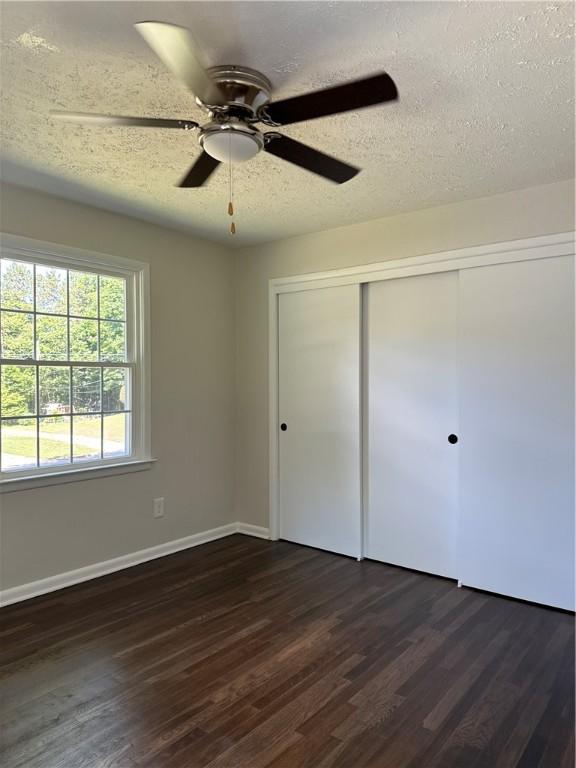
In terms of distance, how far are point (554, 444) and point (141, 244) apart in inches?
119

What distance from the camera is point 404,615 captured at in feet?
9.66

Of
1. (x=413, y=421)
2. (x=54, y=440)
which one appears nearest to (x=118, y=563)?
(x=54, y=440)

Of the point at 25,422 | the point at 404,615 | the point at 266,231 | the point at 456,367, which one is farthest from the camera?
the point at 266,231

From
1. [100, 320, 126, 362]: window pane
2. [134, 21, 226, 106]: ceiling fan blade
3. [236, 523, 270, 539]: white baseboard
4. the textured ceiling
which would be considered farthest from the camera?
[236, 523, 270, 539]: white baseboard

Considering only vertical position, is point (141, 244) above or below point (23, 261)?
above

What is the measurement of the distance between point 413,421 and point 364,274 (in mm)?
1100

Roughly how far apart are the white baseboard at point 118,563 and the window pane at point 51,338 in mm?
1378

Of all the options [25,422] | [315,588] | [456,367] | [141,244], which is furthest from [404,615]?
[141,244]

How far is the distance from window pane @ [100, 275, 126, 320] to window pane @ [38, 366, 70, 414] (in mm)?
511

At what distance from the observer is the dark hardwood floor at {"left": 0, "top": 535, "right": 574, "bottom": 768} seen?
188 cm

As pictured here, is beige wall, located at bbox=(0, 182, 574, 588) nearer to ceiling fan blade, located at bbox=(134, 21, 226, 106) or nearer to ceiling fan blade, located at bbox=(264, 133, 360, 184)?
ceiling fan blade, located at bbox=(264, 133, 360, 184)

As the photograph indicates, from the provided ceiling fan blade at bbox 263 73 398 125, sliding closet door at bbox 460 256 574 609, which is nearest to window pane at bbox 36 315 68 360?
ceiling fan blade at bbox 263 73 398 125

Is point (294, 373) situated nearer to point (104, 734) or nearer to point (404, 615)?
point (404, 615)

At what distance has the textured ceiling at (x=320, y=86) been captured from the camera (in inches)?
64.6
